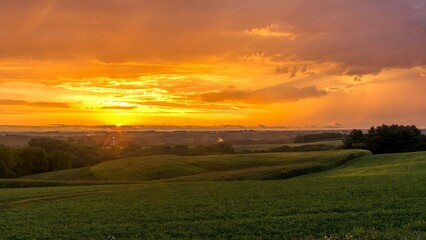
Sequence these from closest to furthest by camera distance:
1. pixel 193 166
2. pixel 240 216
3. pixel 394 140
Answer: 1. pixel 240 216
2. pixel 193 166
3. pixel 394 140

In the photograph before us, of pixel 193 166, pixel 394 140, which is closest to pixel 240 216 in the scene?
pixel 193 166

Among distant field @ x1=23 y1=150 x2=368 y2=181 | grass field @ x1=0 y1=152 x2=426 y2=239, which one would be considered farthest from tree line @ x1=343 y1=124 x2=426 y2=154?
grass field @ x1=0 y1=152 x2=426 y2=239

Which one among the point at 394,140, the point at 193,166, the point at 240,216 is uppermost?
the point at 394,140

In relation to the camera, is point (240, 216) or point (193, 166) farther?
point (193, 166)

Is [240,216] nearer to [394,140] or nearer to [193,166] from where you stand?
[193,166]

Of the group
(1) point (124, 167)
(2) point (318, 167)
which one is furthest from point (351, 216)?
(1) point (124, 167)

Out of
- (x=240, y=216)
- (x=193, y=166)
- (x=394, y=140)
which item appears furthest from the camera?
(x=394, y=140)

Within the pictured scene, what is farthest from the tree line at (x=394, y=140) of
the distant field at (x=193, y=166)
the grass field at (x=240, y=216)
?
the grass field at (x=240, y=216)

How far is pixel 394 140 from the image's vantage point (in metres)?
120

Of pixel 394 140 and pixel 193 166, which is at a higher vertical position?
pixel 394 140

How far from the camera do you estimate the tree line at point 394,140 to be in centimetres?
11881

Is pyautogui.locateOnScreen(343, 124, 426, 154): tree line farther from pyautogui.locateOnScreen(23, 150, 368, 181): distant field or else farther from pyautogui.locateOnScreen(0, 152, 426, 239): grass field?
pyautogui.locateOnScreen(0, 152, 426, 239): grass field

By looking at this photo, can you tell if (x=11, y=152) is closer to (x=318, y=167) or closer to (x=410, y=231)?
(x=318, y=167)

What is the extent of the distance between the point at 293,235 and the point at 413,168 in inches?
1694
